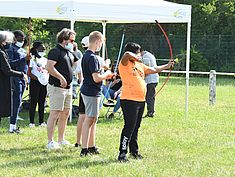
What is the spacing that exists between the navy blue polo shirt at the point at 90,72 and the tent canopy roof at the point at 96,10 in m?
2.68

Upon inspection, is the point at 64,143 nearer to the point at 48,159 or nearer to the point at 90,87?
the point at 48,159

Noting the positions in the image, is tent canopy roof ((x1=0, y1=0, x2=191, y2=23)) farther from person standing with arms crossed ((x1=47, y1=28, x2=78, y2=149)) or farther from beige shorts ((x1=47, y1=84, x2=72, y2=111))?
beige shorts ((x1=47, y1=84, x2=72, y2=111))

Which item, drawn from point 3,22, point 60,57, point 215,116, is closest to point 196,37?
point 3,22

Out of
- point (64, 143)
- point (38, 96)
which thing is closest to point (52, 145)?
point (64, 143)

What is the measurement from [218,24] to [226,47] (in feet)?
8.59

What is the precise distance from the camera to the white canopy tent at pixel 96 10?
978cm

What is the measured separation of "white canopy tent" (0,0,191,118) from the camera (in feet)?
32.1

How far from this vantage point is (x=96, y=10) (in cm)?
988

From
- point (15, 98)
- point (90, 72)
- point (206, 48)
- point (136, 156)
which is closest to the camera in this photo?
point (90, 72)

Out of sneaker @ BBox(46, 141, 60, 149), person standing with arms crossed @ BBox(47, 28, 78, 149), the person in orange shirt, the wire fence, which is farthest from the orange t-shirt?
the wire fence

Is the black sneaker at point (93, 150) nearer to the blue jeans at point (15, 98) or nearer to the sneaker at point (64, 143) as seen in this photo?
the sneaker at point (64, 143)

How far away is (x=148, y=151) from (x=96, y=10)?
127 inches

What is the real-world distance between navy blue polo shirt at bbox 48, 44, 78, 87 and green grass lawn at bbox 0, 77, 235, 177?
1.03 m

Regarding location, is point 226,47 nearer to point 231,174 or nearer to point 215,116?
point 215,116
